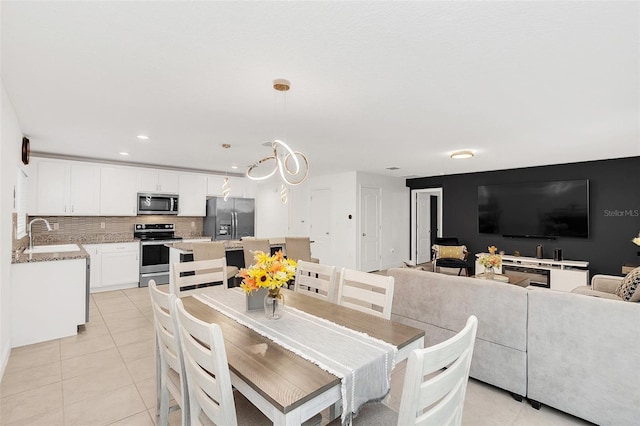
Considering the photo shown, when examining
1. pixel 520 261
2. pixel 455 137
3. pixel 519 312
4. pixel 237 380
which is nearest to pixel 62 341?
pixel 237 380

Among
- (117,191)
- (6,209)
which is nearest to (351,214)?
(117,191)

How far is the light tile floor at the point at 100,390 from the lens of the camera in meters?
2.10

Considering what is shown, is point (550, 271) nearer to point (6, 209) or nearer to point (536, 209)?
point (536, 209)

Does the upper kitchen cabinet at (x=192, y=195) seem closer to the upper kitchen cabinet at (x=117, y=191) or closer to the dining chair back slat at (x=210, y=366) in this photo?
the upper kitchen cabinet at (x=117, y=191)

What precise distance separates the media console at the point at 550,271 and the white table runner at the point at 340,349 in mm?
4839

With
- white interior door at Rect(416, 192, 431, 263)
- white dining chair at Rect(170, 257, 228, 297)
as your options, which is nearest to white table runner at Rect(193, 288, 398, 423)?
white dining chair at Rect(170, 257, 228, 297)

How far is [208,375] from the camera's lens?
3.93 feet

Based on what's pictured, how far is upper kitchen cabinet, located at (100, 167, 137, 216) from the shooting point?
5.63m

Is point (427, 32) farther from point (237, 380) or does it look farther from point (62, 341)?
point (62, 341)

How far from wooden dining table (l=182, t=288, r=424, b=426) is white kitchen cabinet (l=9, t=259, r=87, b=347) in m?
2.66

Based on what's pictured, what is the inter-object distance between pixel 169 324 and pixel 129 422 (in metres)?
1.16

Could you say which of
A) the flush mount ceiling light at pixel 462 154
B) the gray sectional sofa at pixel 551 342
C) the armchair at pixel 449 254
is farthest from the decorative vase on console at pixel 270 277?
the armchair at pixel 449 254

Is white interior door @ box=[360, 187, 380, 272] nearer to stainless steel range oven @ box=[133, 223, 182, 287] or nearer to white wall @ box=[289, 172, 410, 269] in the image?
white wall @ box=[289, 172, 410, 269]

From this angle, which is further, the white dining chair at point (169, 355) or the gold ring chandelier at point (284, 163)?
the gold ring chandelier at point (284, 163)
